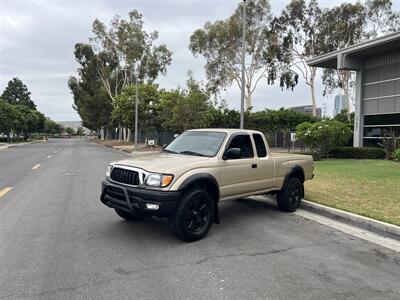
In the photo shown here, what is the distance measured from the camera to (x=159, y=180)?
5969mm

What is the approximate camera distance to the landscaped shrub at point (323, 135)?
21736 millimetres

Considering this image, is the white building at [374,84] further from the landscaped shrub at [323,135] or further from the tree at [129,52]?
the tree at [129,52]

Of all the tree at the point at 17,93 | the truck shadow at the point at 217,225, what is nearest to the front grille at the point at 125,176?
the truck shadow at the point at 217,225

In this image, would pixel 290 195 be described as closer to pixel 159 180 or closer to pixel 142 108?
pixel 159 180

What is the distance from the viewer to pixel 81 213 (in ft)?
26.4

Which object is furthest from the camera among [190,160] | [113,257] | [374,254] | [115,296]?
[190,160]

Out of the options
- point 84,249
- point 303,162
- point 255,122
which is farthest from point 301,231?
point 255,122

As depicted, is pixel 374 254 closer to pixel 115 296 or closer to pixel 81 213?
pixel 115 296

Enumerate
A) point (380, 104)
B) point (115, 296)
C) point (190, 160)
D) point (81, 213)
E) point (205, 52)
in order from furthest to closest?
point (205, 52)
point (380, 104)
point (81, 213)
point (190, 160)
point (115, 296)

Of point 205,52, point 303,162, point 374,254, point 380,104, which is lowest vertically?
point 374,254

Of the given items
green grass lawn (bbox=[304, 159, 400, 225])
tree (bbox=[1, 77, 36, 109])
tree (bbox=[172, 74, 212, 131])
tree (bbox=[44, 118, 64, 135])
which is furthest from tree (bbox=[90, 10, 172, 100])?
tree (bbox=[44, 118, 64, 135])

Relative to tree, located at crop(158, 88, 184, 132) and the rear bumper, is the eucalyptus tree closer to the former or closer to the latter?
tree, located at crop(158, 88, 184, 132)

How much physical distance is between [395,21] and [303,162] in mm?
41590

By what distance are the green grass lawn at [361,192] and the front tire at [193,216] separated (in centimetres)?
337
